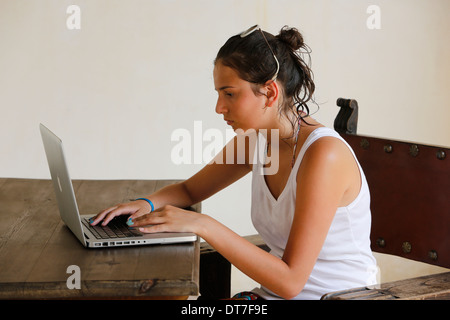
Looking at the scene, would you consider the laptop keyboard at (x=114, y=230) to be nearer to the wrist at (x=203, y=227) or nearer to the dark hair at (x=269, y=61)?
the wrist at (x=203, y=227)

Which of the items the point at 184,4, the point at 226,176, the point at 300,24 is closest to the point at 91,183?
the point at 226,176

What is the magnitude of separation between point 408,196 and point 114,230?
80cm

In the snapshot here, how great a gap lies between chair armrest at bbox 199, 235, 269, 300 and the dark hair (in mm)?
455

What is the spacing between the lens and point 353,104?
172cm

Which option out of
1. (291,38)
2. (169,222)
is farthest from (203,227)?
(291,38)

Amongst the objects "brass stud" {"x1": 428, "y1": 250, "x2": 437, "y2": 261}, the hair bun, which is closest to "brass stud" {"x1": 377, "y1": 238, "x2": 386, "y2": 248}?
"brass stud" {"x1": 428, "y1": 250, "x2": 437, "y2": 261}

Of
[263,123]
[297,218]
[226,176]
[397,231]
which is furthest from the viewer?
[226,176]

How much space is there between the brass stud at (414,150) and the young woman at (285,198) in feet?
0.67

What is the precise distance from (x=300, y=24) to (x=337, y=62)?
0.86ft

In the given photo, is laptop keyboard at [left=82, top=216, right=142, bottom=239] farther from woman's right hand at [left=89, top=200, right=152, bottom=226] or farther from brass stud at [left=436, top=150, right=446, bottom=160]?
brass stud at [left=436, top=150, right=446, bottom=160]

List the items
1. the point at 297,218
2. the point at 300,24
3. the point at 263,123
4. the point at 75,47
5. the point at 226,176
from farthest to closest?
the point at 300,24
the point at 75,47
the point at 226,176
the point at 263,123
the point at 297,218

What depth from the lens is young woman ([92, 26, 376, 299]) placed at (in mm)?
1320
